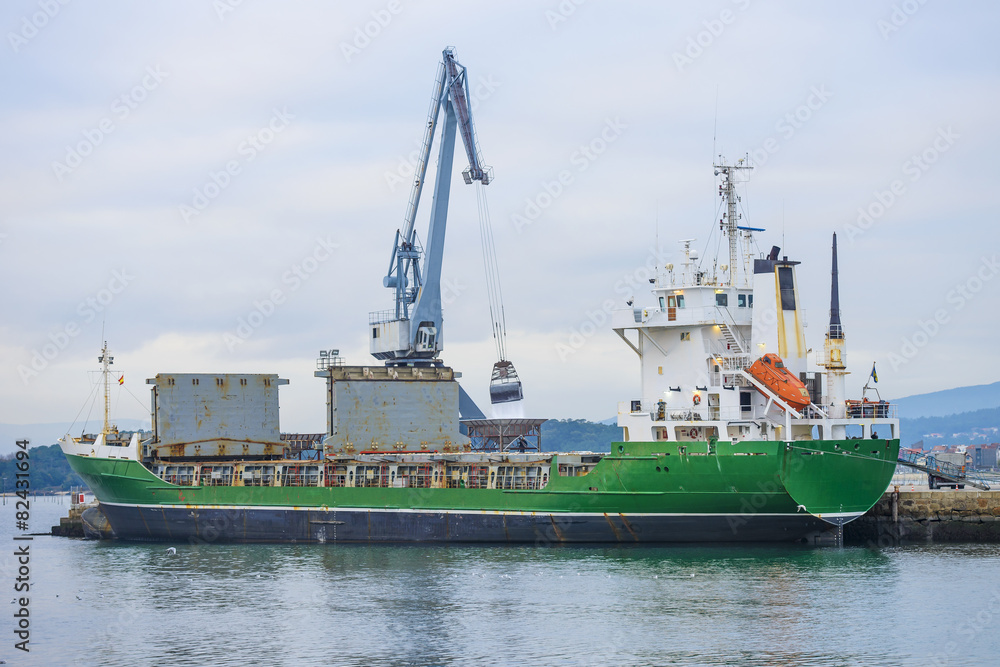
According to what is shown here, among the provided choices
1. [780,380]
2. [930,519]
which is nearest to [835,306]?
[780,380]

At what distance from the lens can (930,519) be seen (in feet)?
140

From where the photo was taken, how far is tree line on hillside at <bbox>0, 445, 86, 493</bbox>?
505ft

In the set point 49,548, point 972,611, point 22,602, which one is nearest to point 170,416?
point 49,548

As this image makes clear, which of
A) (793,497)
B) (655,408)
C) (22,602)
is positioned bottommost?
(22,602)

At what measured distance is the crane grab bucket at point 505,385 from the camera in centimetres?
6047

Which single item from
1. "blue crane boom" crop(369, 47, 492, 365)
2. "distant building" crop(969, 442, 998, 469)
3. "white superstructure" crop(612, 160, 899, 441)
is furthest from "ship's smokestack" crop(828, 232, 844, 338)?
"distant building" crop(969, 442, 998, 469)

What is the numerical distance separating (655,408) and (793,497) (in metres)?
5.88

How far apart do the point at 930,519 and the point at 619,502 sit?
1152cm

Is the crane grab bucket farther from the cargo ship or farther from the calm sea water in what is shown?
the calm sea water

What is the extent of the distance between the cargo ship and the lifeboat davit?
2.3 inches

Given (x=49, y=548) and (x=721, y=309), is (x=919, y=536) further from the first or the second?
(x=49, y=548)

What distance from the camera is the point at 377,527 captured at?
44.2 meters

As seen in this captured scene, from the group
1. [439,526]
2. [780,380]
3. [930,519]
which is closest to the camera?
[780,380]

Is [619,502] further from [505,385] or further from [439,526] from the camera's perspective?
[505,385]
